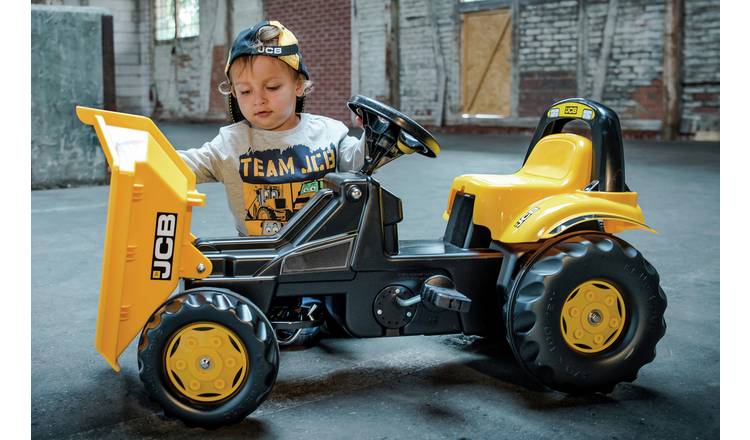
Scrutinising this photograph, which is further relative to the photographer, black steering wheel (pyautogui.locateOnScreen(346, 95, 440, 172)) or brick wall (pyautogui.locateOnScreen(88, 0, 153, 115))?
brick wall (pyautogui.locateOnScreen(88, 0, 153, 115))

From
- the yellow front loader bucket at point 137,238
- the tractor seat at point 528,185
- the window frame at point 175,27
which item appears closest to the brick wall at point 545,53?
the window frame at point 175,27

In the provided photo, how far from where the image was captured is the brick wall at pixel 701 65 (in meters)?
9.63

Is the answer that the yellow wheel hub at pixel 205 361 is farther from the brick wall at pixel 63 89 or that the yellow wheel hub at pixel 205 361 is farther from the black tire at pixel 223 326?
the brick wall at pixel 63 89

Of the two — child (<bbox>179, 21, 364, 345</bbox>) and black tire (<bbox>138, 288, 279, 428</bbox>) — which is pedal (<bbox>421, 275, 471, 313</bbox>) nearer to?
black tire (<bbox>138, 288, 279, 428</bbox>)

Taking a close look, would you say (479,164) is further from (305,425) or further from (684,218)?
(305,425)

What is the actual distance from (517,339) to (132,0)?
59.9 feet

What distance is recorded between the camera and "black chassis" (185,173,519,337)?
2.09m

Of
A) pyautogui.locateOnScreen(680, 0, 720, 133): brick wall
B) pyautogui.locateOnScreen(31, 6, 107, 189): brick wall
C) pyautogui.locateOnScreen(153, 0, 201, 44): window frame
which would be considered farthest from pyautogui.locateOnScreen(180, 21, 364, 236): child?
pyautogui.locateOnScreen(153, 0, 201, 44): window frame

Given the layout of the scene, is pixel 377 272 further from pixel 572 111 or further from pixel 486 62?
pixel 486 62

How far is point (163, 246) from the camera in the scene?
1924mm

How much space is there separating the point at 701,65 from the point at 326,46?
22.0 ft

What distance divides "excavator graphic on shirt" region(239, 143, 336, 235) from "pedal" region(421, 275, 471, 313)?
60 cm

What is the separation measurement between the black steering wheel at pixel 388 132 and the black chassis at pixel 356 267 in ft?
0.36

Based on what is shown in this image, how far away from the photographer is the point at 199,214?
537cm
